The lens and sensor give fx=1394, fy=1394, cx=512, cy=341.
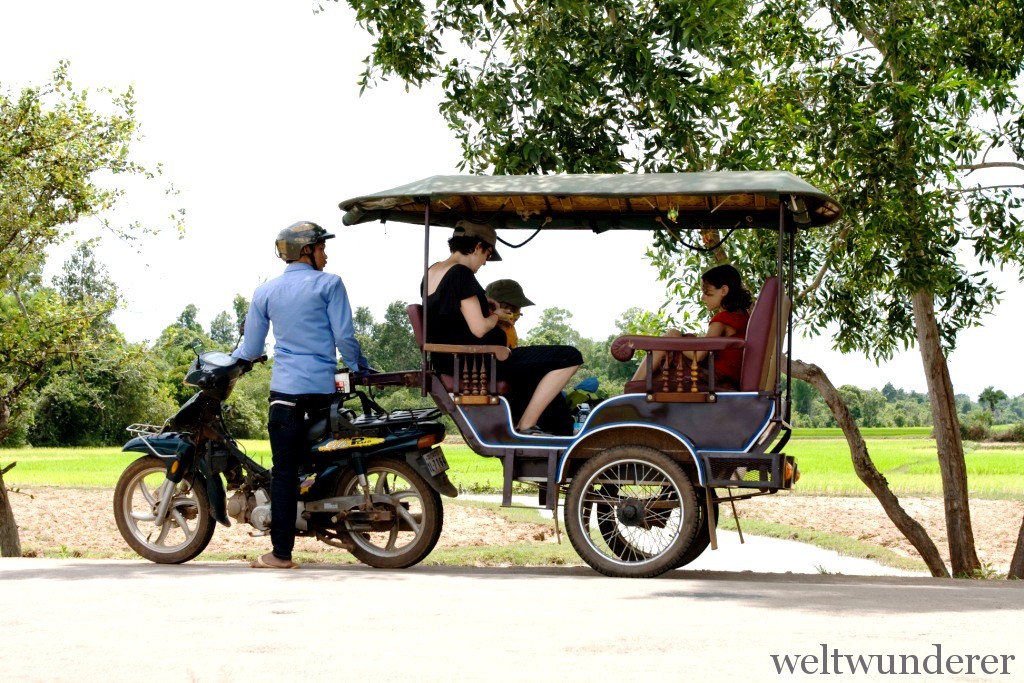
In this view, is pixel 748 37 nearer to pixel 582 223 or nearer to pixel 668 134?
pixel 668 134

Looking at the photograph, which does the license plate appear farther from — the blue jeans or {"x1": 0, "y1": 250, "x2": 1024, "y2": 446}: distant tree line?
{"x1": 0, "y1": 250, "x2": 1024, "y2": 446}: distant tree line

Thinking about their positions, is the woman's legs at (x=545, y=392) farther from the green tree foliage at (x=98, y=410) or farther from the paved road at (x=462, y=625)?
the green tree foliage at (x=98, y=410)

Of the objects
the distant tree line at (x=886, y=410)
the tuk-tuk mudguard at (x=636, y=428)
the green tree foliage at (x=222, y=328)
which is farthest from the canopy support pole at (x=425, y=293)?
the green tree foliage at (x=222, y=328)

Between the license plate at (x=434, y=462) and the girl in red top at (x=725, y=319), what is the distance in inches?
50.2

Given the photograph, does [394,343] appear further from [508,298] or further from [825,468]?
[508,298]

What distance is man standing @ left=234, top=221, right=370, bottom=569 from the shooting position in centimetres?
812

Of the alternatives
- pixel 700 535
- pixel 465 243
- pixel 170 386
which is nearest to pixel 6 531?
pixel 465 243

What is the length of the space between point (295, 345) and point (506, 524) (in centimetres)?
1599

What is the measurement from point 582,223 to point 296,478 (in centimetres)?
274

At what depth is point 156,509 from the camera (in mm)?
8836

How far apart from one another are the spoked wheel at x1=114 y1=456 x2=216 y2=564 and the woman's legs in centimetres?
212

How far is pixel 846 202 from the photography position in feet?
44.9
